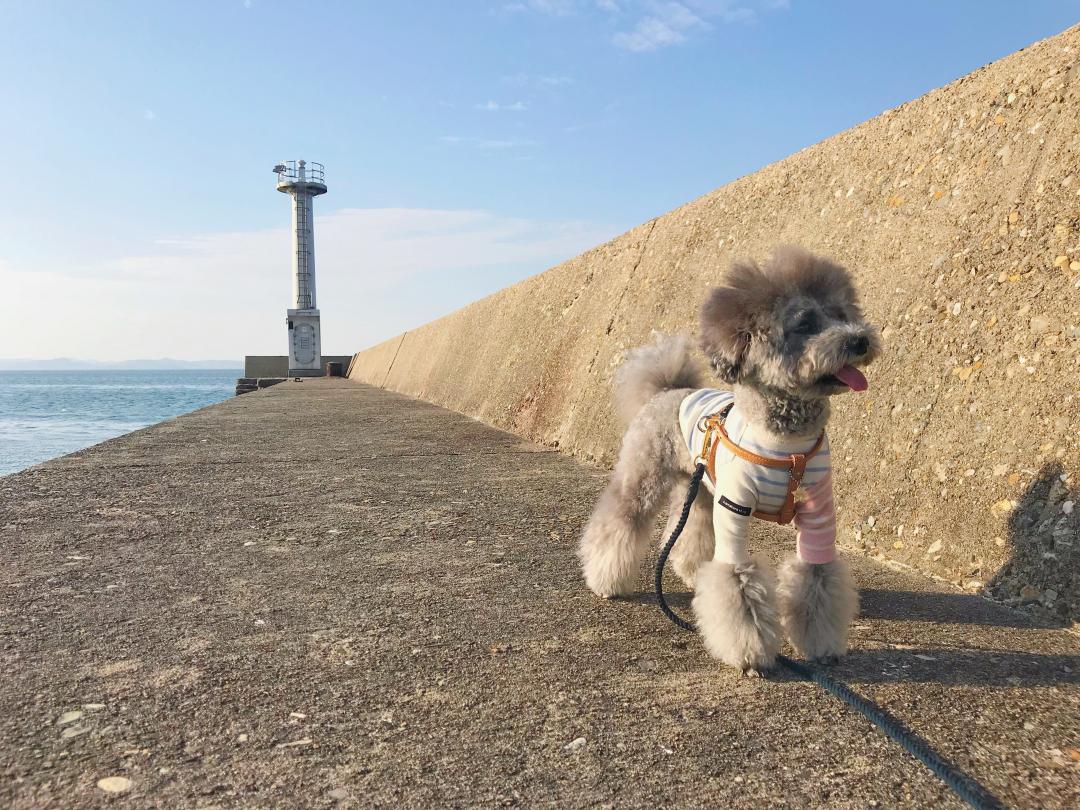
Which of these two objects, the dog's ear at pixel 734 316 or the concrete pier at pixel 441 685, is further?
the dog's ear at pixel 734 316

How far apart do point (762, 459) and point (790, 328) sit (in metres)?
0.45

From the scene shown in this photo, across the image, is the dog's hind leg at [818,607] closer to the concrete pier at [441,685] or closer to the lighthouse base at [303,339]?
the concrete pier at [441,685]

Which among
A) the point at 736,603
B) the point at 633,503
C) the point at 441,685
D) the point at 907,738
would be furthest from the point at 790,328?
the point at 441,685

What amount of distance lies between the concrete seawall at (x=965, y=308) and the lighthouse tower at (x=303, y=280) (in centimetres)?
4485

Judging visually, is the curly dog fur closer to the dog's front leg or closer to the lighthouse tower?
the dog's front leg

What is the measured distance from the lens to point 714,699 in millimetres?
2102

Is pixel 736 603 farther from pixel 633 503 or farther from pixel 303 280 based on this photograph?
pixel 303 280

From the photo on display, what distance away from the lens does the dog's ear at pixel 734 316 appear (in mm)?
2482

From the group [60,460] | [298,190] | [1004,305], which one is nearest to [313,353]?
[298,190]

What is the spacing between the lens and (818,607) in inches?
94.9

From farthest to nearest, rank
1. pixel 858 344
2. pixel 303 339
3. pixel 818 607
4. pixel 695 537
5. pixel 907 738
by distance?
pixel 303 339
pixel 695 537
pixel 818 607
pixel 858 344
pixel 907 738

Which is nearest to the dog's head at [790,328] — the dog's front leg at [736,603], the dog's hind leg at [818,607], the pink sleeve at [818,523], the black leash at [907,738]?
the pink sleeve at [818,523]

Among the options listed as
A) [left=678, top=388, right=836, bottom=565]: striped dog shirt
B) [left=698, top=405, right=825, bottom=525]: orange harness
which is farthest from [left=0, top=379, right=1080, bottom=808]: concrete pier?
[left=698, top=405, right=825, bottom=525]: orange harness

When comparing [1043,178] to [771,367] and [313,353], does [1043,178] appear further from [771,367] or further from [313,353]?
[313,353]
